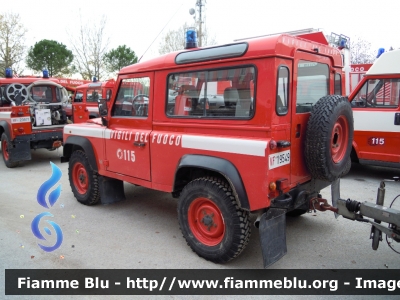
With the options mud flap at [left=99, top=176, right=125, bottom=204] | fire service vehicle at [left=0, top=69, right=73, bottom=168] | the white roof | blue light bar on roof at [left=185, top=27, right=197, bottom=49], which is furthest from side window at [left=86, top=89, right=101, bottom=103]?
the white roof

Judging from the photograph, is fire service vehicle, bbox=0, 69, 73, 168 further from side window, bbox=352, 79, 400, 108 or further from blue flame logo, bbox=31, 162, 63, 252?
side window, bbox=352, 79, 400, 108

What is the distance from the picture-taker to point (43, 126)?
8586 mm

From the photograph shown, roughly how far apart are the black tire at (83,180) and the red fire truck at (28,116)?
2.85 meters

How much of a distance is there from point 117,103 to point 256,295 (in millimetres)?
3165

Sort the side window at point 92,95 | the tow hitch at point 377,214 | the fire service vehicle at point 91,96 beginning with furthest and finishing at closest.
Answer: the side window at point 92,95
the fire service vehicle at point 91,96
the tow hitch at point 377,214

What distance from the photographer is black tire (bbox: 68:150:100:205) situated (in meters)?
5.04

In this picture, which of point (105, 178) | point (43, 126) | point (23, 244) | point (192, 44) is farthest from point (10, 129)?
point (192, 44)

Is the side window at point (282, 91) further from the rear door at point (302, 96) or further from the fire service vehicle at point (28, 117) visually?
the fire service vehicle at point (28, 117)

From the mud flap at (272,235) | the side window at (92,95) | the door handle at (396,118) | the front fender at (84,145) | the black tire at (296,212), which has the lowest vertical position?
the black tire at (296,212)

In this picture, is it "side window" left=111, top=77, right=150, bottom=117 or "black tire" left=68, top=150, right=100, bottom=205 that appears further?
"black tire" left=68, top=150, right=100, bottom=205

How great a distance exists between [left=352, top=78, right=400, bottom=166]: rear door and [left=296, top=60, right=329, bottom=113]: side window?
3.10 metres

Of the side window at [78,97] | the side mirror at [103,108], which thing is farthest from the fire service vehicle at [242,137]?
the side window at [78,97]

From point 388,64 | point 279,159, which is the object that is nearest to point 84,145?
point 279,159

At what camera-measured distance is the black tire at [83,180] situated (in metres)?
5.04
